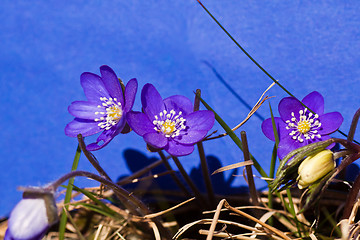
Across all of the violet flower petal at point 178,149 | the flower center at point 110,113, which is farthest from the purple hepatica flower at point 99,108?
the violet flower petal at point 178,149

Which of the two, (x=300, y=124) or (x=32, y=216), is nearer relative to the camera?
(x=32, y=216)

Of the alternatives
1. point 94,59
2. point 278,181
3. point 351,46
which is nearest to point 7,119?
point 94,59

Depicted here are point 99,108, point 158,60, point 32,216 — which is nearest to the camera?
point 32,216

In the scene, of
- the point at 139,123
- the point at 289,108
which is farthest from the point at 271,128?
the point at 139,123

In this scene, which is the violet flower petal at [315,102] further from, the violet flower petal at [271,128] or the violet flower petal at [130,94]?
the violet flower petal at [130,94]

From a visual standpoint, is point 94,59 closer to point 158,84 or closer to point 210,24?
point 158,84

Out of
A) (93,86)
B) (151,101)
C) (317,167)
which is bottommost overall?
(317,167)

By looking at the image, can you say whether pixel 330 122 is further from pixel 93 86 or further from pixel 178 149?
pixel 93 86

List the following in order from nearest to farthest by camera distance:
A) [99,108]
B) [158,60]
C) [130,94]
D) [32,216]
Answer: [32,216] < [130,94] < [99,108] < [158,60]
